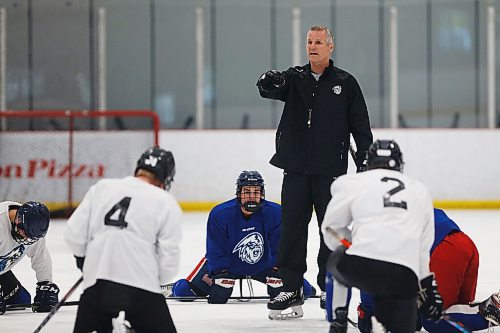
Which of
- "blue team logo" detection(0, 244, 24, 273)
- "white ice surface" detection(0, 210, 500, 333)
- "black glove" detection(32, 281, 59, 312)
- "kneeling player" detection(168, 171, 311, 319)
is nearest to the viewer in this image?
"white ice surface" detection(0, 210, 500, 333)

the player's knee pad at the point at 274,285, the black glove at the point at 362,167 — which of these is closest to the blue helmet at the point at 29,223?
the player's knee pad at the point at 274,285

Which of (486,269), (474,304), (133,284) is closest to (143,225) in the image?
(133,284)

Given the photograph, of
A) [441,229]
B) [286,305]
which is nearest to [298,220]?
[286,305]

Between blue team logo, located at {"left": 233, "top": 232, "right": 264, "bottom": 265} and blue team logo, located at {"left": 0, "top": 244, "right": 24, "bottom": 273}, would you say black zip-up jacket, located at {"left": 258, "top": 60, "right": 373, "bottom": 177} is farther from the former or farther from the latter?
blue team logo, located at {"left": 0, "top": 244, "right": 24, "bottom": 273}

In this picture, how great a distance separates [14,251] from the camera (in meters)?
4.70

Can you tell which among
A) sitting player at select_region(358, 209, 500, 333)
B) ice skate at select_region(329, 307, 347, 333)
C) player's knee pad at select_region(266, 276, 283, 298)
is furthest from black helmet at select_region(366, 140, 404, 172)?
player's knee pad at select_region(266, 276, 283, 298)

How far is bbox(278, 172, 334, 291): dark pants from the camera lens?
4.72m

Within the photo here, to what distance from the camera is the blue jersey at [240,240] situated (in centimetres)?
527

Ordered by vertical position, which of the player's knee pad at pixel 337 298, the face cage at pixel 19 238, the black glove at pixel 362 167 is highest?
the black glove at pixel 362 167

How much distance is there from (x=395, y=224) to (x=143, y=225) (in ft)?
2.84

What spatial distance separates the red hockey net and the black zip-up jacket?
647 cm

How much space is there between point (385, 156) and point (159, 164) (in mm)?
844

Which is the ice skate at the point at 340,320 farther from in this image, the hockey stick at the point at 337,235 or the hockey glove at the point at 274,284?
the hockey glove at the point at 274,284

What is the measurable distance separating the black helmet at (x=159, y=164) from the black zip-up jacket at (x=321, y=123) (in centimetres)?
128
